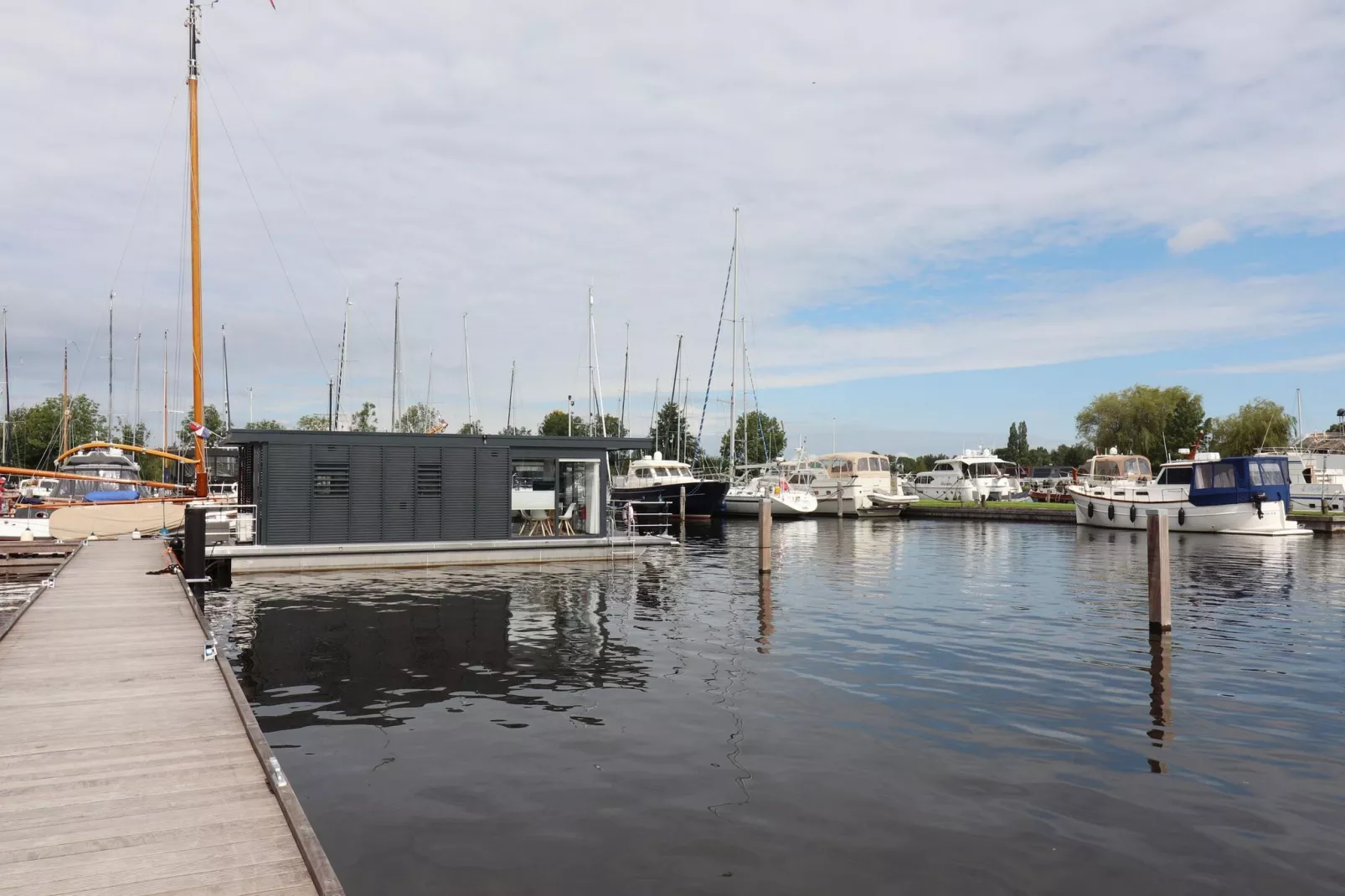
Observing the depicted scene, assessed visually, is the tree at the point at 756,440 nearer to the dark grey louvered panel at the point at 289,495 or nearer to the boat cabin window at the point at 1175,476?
the boat cabin window at the point at 1175,476

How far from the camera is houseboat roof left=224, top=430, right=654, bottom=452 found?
24594 mm

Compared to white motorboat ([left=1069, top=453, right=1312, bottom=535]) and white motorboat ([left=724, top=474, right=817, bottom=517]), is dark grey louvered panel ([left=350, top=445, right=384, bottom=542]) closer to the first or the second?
white motorboat ([left=1069, top=453, right=1312, bottom=535])

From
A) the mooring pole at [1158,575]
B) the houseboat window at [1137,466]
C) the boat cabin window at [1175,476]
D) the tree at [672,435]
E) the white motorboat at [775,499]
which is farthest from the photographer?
the tree at [672,435]

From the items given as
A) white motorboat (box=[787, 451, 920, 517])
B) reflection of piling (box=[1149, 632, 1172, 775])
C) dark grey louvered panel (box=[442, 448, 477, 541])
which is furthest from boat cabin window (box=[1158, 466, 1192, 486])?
dark grey louvered panel (box=[442, 448, 477, 541])

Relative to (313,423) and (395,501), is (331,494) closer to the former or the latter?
(395,501)

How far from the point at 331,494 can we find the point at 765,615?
13.2 meters

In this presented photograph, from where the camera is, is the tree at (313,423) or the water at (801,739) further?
the tree at (313,423)

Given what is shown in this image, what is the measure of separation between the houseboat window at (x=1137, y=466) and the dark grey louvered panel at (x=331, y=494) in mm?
50911

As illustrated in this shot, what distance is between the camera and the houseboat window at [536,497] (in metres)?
28.7

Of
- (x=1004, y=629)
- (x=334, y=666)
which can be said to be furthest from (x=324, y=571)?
(x=1004, y=629)

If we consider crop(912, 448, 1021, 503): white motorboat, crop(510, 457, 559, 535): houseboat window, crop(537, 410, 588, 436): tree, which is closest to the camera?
crop(510, 457, 559, 535): houseboat window

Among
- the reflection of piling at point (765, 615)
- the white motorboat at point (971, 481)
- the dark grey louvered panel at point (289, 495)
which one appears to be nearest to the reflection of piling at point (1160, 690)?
the reflection of piling at point (765, 615)

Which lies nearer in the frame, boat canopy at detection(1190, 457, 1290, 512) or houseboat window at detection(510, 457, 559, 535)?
houseboat window at detection(510, 457, 559, 535)

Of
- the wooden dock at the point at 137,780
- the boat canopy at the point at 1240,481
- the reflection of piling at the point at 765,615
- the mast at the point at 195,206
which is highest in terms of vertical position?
the mast at the point at 195,206
